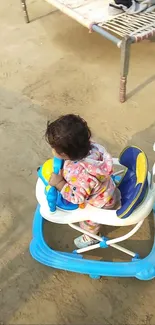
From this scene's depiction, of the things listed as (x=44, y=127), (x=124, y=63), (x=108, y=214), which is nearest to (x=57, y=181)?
(x=108, y=214)

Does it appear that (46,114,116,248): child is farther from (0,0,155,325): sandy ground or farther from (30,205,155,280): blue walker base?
(0,0,155,325): sandy ground

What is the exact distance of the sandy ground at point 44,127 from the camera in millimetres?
1541

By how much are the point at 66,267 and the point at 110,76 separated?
1373 mm

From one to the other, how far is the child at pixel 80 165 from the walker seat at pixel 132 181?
0.07 m

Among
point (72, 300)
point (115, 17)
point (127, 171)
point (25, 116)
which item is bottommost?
point (72, 300)

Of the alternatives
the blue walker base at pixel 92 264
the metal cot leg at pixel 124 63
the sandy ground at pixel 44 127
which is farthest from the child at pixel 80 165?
the metal cot leg at pixel 124 63

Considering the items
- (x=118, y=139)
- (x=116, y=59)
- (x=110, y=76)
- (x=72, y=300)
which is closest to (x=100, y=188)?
(x=72, y=300)

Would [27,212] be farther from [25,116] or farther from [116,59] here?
[116,59]

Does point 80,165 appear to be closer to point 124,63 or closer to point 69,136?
point 69,136

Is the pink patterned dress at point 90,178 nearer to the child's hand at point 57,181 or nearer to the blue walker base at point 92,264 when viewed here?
the child's hand at point 57,181

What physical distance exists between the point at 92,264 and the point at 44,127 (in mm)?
952

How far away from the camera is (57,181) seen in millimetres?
1421

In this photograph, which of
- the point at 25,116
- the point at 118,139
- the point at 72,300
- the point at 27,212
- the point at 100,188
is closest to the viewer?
the point at 100,188

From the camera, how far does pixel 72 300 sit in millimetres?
1554
